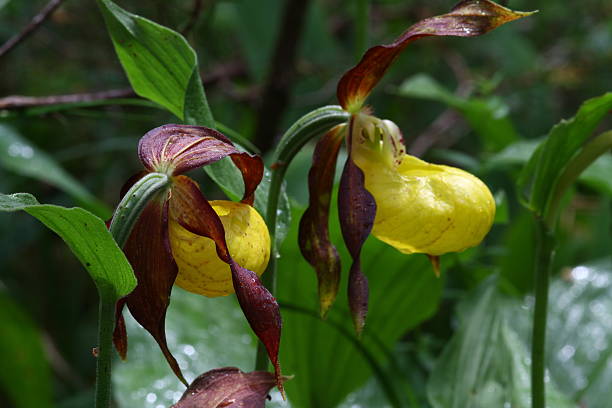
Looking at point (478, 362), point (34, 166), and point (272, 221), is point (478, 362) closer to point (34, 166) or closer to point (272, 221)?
point (272, 221)

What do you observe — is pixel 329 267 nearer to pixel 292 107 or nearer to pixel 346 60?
pixel 292 107

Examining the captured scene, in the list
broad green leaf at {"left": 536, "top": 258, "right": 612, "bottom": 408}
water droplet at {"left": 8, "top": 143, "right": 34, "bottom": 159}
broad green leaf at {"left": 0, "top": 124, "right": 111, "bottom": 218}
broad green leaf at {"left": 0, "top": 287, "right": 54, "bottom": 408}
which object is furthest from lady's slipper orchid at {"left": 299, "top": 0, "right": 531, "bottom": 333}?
broad green leaf at {"left": 0, "top": 287, "right": 54, "bottom": 408}

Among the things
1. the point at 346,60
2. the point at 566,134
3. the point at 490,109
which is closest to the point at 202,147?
the point at 566,134

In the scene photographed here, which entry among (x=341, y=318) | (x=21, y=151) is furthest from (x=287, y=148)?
(x=21, y=151)

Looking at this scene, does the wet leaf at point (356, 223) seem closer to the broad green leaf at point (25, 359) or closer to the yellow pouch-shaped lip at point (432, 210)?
the yellow pouch-shaped lip at point (432, 210)

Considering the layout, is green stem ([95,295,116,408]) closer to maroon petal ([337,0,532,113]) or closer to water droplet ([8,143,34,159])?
maroon petal ([337,0,532,113])

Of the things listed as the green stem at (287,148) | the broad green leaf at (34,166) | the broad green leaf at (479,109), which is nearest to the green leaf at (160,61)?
the green stem at (287,148)
